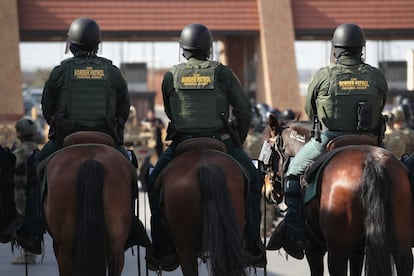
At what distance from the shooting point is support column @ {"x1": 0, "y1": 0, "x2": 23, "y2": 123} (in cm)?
3778

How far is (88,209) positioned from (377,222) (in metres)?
2.48

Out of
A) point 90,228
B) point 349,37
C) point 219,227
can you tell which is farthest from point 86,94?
point 349,37

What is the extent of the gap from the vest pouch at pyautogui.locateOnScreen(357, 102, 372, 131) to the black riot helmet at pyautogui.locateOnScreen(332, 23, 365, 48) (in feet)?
2.15

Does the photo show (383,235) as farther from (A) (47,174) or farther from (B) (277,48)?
(B) (277,48)

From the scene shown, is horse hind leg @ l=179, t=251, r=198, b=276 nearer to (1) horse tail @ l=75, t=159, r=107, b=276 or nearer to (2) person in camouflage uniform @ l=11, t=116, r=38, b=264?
(1) horse tail @ l=75, t=159, r=107, b=276

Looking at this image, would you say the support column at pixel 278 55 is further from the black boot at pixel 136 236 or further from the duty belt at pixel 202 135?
the black boot at pixel 136 236

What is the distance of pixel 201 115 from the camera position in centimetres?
1078

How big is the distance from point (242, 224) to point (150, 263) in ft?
4.43

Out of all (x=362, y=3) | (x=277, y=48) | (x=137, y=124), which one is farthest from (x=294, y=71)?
(x=137, y=124)

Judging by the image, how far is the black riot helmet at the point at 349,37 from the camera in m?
11.1

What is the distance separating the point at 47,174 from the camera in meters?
10.1

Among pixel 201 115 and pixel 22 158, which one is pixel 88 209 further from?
pixel 22 158

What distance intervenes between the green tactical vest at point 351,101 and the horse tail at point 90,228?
8.34 feet

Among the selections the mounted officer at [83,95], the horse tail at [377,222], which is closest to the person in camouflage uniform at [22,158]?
the mounted officer at [83,95]
